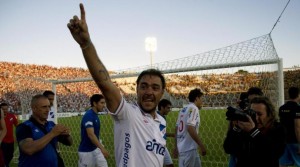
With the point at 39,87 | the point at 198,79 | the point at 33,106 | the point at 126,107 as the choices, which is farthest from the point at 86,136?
the point at 39,87

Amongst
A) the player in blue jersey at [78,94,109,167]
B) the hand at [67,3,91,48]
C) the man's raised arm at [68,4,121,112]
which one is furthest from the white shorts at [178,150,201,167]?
the hand at [67,3,91,48]

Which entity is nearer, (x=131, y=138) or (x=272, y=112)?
(x=131, y=138)

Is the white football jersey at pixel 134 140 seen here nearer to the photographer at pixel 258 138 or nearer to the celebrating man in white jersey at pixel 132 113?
the celebrating man in white jersey at pixel 132 113

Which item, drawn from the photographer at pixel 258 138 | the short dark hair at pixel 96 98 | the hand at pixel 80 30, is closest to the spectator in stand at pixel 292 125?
the photographer at pixel 258 138

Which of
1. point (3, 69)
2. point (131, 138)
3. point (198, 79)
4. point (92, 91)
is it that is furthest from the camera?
point (3, 69)

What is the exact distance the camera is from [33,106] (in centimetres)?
387

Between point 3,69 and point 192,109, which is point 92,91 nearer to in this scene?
point 3,69

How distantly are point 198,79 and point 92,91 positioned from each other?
2804cm

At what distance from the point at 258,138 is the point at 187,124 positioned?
2326 millimetres

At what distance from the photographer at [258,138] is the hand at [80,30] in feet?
5.16

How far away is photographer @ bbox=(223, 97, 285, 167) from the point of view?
2902 mm

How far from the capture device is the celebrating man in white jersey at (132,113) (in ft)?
6.53

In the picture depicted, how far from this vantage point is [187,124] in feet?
17.0

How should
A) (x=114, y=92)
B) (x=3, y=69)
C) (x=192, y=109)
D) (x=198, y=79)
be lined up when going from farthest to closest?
(x=3, y=69) → (x=198, y=79) → (x=192, y=109) → (x=114, y=92)
